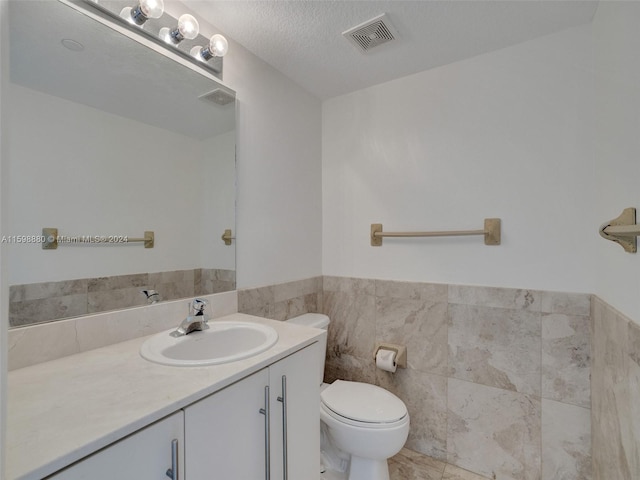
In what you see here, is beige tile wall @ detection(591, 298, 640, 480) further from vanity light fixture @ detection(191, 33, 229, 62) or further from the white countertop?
vanity light fixture @ detection(191, 33, 229, 62)

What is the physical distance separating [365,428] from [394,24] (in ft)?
6.38

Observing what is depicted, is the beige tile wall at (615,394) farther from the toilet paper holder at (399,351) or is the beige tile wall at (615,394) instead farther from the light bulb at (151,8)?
the light bulb at (151,8)

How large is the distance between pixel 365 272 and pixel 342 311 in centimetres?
33

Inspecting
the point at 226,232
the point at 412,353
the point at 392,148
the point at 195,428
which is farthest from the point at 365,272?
the point at 195,428

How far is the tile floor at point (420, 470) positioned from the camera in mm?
1578

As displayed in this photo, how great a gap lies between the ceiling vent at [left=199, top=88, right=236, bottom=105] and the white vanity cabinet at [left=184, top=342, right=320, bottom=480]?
50.2 inches

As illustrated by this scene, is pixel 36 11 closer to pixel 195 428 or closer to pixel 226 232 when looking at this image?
pixel 226 232

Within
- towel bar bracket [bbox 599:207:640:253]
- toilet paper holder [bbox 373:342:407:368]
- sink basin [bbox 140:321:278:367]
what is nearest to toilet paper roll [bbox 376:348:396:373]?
toilet paper holder [bbox 373:342:407:368]

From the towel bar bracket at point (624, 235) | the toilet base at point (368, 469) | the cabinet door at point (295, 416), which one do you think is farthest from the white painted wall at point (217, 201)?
the towel bar bracket at point (624, 235)

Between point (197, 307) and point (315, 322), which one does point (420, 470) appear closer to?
point (315, 322)

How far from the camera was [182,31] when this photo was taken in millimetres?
1239

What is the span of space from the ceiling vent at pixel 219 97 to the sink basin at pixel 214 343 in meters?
1.09

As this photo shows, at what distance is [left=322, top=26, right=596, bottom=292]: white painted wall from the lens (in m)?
1.42

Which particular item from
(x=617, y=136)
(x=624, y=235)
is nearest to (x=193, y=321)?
(x=624, y=235)
